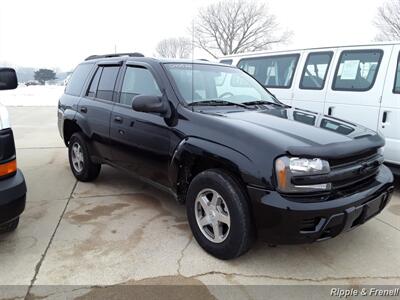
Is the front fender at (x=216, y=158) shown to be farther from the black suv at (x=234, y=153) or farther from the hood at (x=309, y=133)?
the hood at (x=309, y=133)

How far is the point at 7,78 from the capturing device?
325cm

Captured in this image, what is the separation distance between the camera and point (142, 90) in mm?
4094

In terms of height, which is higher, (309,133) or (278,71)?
(278,71)

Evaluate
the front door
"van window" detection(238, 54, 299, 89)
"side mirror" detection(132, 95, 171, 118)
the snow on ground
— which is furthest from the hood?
the snow on ground

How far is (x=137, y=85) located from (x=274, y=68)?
3422 millimetres

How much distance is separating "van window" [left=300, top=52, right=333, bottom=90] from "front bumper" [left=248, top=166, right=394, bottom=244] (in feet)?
11.2

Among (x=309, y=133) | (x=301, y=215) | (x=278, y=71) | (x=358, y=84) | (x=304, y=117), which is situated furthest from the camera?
(x=278, y=71)

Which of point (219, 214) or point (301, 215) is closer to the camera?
point (301, 215)

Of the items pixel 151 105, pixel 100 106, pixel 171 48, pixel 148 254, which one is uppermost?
pixel 171 48

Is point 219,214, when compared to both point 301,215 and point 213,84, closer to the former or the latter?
point 301,215

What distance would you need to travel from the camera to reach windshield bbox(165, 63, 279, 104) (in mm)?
3793

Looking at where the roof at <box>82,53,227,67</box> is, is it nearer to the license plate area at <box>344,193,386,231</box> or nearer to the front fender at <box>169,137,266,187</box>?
the front fender at <box>169,137,266,187</box>

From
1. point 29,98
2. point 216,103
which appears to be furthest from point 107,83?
point 29,98

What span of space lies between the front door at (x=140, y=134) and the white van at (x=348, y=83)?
121 inches
